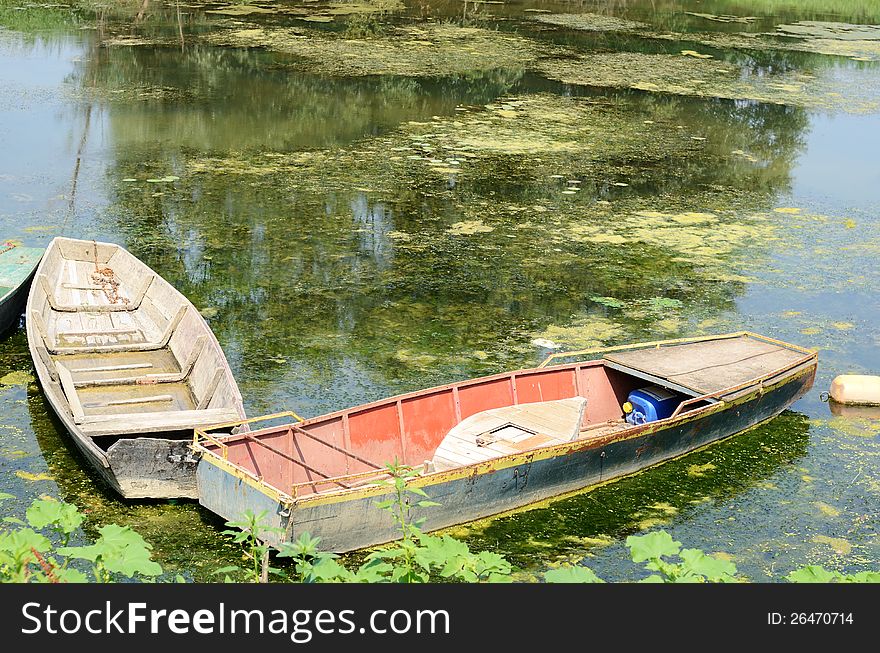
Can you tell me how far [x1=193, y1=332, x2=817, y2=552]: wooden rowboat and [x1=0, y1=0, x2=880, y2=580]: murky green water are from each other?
0.72 feet

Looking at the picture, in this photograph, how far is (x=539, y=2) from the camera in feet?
93.2

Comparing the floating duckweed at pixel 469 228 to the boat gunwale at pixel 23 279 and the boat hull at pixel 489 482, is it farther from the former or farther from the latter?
the boat hull at pixel 489 482

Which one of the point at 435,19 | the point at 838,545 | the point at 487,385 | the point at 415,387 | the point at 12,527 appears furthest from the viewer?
the point at 435,19

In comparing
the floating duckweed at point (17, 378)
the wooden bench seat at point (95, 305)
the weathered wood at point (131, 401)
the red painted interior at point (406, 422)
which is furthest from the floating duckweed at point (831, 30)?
the floating duckweed at point (17, 378)

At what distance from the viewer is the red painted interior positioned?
21.7 feet

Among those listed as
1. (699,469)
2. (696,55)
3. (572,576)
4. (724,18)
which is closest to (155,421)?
(699,469)

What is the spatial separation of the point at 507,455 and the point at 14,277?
5.25 m

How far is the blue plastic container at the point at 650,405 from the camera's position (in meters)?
8.14

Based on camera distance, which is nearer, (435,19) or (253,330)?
A: (253,330)

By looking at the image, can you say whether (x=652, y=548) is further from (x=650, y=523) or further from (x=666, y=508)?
(x=666, y=508)

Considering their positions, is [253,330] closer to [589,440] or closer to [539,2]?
[589,440]

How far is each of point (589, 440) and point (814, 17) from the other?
24.9m

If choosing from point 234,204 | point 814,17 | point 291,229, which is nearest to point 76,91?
point 234,204

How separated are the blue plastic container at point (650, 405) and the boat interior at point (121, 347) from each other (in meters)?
3.07
